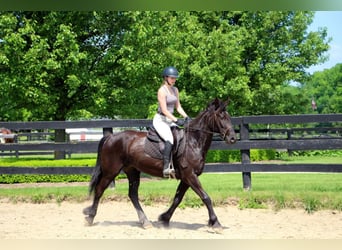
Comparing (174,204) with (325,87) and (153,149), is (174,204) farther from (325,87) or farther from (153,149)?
(325,87)

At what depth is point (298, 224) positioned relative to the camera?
7.26m

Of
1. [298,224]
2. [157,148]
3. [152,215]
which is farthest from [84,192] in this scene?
[298,224]

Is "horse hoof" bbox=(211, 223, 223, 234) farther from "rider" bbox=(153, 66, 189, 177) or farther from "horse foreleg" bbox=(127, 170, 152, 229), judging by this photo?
"horse foreleg" bbox=(127, 170, 152, 229)

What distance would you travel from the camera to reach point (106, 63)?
16344 mm

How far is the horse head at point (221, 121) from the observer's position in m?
6.73

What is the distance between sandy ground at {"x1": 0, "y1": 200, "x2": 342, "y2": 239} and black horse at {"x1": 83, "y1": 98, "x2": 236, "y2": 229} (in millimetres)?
320

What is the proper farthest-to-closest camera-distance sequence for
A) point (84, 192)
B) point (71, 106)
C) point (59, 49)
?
1. point (71, 106)
2. point (59, 49)
3. point (84, 192)

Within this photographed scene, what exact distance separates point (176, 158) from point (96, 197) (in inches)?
59.3

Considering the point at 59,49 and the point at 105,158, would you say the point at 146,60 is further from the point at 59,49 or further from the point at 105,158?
the point at 105,158

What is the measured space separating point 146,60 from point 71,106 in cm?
339

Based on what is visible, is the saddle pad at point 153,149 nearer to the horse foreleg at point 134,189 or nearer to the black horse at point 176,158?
the black horse at point 176,158

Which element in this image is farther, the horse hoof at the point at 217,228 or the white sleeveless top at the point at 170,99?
the white sleeveless top at the point at 170,99

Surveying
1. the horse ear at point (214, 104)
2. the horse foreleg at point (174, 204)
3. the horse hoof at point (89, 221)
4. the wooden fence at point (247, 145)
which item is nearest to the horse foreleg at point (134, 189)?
the horse foreleg at point (174, 204)

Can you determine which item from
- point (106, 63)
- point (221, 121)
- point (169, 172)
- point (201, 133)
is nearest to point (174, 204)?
point (169, 172)
